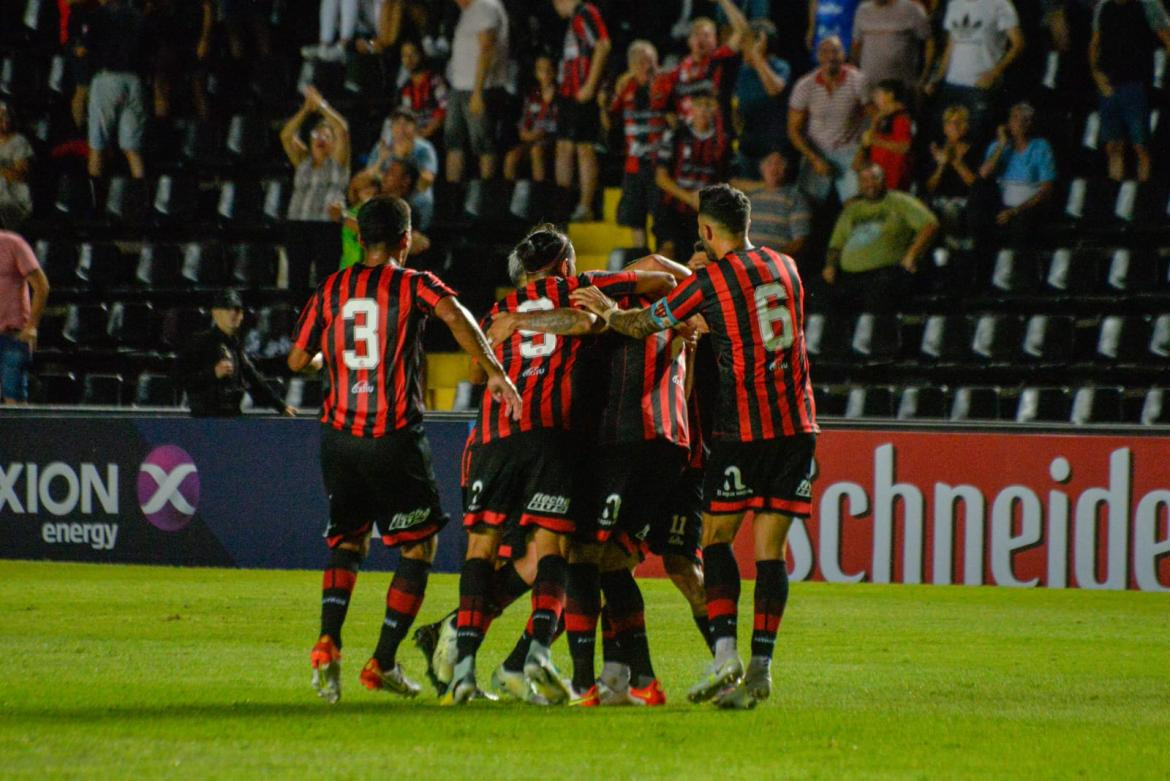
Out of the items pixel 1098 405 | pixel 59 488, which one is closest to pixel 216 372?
pixel 59 488

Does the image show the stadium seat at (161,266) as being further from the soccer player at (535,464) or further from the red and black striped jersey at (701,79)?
the soccer player at (535,464)

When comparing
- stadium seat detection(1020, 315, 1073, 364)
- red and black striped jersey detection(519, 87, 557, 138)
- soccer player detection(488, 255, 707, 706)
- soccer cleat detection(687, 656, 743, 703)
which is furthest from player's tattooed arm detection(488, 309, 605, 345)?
red and black striped jersey detection(519, 87, 557, 138)

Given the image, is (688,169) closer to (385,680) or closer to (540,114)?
(540,114)

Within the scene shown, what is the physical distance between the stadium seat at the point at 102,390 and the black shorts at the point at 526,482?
990cm

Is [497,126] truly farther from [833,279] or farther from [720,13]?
[833,279]

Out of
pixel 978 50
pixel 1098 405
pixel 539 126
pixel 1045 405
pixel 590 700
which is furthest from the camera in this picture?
pixel 539 126

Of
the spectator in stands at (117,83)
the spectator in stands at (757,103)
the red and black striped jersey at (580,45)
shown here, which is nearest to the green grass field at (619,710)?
the spectator in stands at (757,103)

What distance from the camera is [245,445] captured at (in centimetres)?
1455

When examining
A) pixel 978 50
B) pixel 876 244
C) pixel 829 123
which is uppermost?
pixel 978 50

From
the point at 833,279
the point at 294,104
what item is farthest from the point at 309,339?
the point at 294,104

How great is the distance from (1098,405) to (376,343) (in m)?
7.81

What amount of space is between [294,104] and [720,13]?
15.7 ft

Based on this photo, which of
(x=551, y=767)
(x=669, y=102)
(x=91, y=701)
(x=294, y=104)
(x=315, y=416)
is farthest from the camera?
(x=294, y=104)

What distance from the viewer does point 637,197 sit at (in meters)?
16.3
